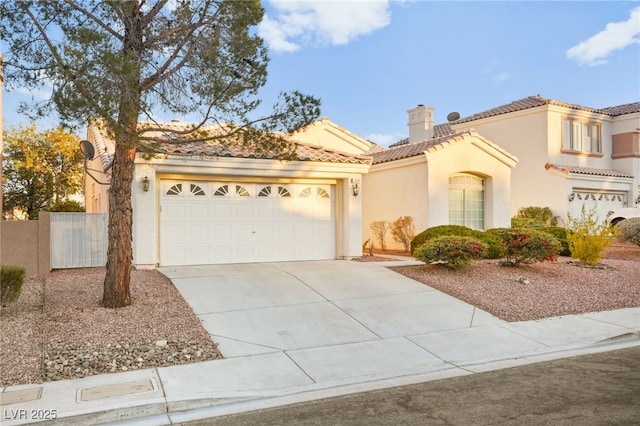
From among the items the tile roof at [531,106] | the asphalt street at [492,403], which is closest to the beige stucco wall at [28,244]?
the asphalt street at [492,403]

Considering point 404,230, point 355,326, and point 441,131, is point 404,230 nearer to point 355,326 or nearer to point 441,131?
point 355,326

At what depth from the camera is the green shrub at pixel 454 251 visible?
11836 millimetres

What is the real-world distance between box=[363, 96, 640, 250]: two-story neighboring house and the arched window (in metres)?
0.04

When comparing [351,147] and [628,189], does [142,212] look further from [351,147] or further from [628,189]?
[628,189]

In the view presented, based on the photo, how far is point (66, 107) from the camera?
24.9 ft

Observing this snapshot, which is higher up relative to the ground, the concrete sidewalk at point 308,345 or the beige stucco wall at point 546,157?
the beige stucco wall at point 546,157

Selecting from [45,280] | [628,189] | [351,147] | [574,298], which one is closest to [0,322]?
[45,280]

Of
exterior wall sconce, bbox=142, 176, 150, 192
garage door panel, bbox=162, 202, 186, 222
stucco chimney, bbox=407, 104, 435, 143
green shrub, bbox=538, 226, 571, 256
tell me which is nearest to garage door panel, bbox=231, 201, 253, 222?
garage door panel, bbox=162, 202, 186, 222

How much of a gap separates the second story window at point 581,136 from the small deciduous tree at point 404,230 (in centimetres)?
1074

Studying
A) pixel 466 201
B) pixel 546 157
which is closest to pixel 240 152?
pixel 466 201

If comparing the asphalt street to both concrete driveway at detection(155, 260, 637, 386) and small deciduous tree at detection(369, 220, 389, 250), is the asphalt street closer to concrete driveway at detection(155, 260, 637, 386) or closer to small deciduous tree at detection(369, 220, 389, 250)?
concrete driveway at detection(155, 260, 637, 386)

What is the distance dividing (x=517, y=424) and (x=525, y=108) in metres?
21.6

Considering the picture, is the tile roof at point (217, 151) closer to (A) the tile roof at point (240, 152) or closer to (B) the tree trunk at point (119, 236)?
(A) the tile roof at point (240, 152)

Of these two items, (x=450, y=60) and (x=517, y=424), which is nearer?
(x=517, y=424)
